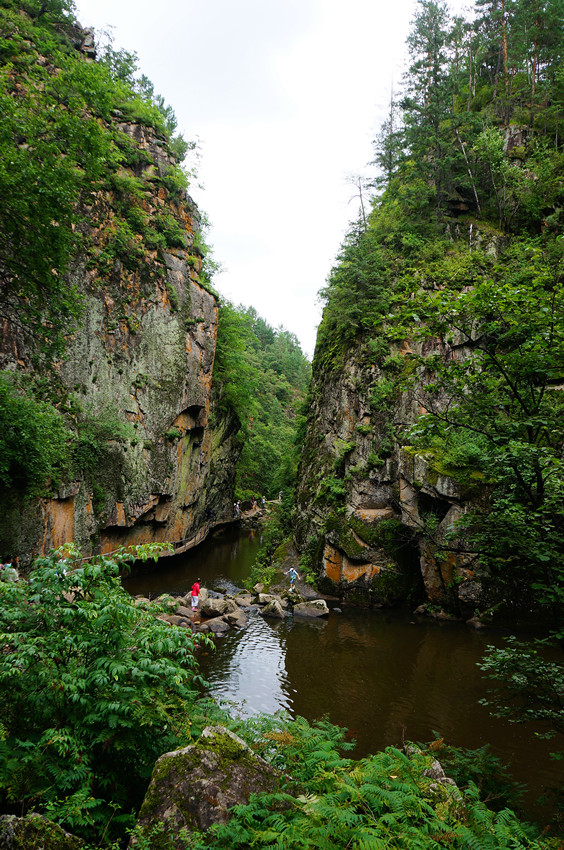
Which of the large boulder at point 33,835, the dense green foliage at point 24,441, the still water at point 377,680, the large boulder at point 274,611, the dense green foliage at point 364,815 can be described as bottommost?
the large boulder at point 274,611

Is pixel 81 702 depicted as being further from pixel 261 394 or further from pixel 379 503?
pixel 261 394

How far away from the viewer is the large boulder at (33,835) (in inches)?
99.6

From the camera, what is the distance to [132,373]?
2103cm

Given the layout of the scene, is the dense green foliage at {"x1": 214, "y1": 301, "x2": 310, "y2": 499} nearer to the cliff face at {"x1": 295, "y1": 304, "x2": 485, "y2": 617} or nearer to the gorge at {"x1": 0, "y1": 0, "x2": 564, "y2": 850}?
the gorge at {"x1": 0, "y1": 0, "x2": 564, "y2": 850}

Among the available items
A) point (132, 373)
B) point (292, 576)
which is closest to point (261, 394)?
point (132, 373)

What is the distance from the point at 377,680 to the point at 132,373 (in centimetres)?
1717

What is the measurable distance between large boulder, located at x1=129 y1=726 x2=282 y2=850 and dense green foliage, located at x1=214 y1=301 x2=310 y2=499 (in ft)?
94.9

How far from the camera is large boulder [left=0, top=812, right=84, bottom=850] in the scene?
253 cm

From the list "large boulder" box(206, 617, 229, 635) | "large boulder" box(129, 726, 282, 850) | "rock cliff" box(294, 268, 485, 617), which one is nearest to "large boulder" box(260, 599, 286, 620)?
"large boulder" box(206, 617, 229, 635)

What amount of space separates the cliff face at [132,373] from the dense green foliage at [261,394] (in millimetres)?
4897

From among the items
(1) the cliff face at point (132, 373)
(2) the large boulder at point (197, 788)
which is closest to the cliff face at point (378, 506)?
(1) the cliff face at point (132, 373)

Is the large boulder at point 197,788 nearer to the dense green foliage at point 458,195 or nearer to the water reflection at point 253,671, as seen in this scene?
the water reflection at point 253,671

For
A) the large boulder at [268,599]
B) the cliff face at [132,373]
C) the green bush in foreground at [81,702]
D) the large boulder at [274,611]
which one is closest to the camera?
the green bush in foreground at [81,702]

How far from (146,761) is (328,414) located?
913 inches
